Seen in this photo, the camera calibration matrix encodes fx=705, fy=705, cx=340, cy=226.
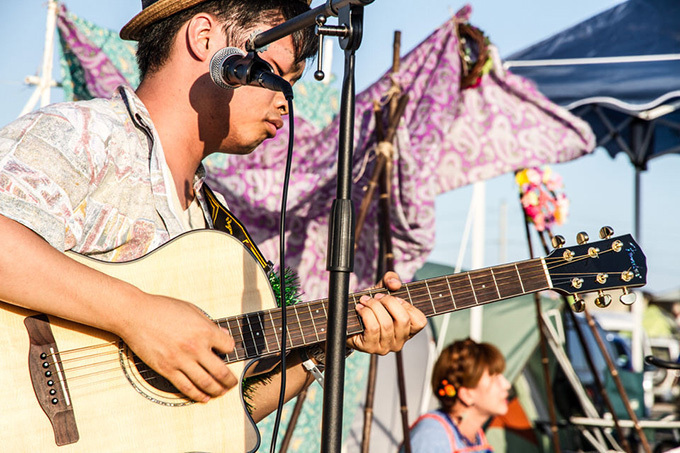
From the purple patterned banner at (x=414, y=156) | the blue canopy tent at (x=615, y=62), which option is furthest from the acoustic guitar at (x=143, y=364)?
the blue canopy tent at (x=615, y=62)

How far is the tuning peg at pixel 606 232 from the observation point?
2037 mm

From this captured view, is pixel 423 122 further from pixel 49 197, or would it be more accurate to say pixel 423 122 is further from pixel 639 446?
pixel 639 446

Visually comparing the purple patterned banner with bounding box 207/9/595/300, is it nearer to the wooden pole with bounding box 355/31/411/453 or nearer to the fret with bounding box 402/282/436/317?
the wooden pole with bounding box 355/31/411/453

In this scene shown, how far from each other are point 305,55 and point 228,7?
251 mm

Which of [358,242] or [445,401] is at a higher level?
[358,242]

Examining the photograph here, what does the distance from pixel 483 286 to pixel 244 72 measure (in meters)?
0.97

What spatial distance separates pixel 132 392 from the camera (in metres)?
1.58

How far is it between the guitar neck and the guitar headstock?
47 mm

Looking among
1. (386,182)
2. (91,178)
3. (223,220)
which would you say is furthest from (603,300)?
(386,182)

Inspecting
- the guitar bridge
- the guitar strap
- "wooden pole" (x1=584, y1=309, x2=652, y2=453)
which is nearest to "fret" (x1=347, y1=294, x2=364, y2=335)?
the guitar strap

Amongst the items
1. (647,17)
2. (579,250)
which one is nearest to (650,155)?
(647,17)

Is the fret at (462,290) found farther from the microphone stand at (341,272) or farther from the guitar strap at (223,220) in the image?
the microphone stand at (341,272)

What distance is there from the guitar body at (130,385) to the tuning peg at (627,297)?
1.02 m

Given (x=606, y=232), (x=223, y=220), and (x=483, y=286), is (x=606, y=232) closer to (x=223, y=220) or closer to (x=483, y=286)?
(x=483, y=286)
